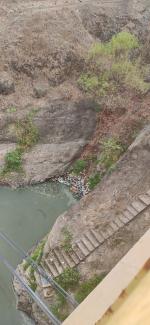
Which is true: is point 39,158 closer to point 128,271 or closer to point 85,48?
point 85,48

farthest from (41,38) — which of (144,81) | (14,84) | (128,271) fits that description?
(128,271)

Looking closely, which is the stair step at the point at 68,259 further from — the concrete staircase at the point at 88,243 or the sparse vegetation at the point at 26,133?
the sparse vegetation at the point at 26,133

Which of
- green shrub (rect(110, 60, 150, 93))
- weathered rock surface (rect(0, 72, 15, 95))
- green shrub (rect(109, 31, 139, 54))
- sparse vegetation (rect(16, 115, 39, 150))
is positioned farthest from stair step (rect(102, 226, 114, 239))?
green shrub (rect(109, 31, 139, 54))

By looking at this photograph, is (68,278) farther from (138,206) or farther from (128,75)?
(128,75)

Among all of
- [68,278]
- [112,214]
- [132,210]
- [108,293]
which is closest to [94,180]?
[112,214]

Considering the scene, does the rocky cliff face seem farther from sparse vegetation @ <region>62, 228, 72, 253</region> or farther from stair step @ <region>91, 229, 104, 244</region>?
stair step @ <region>91, 229, 104, 244</region>
